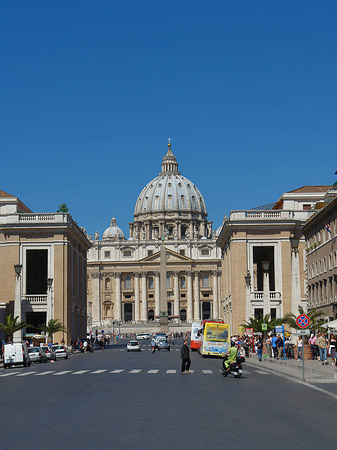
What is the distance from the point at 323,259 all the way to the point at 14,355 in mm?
27846

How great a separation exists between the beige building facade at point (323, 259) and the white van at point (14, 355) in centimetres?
2314

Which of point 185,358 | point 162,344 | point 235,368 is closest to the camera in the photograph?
point 235,368

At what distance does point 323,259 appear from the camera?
65500 mm

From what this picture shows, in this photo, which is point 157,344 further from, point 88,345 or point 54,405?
point 54,405

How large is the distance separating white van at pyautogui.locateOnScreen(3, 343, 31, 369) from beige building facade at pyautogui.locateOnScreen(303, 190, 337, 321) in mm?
23137

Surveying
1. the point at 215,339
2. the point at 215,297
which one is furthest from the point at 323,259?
the point at 215,297

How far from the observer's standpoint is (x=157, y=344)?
3302 inches

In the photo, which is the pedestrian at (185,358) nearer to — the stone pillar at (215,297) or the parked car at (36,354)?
the parked car at (36,354)

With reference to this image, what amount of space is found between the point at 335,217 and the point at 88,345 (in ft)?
105

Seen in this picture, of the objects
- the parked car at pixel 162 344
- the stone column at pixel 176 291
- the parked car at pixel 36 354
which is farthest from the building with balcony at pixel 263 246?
the stone column at pixel 176 291

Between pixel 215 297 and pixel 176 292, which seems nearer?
pixel 215 297

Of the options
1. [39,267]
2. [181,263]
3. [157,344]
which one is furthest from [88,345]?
[181,263]

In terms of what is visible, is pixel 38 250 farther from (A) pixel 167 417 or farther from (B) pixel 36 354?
(A) pixel 167 417

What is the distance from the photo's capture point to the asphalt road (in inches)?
543
